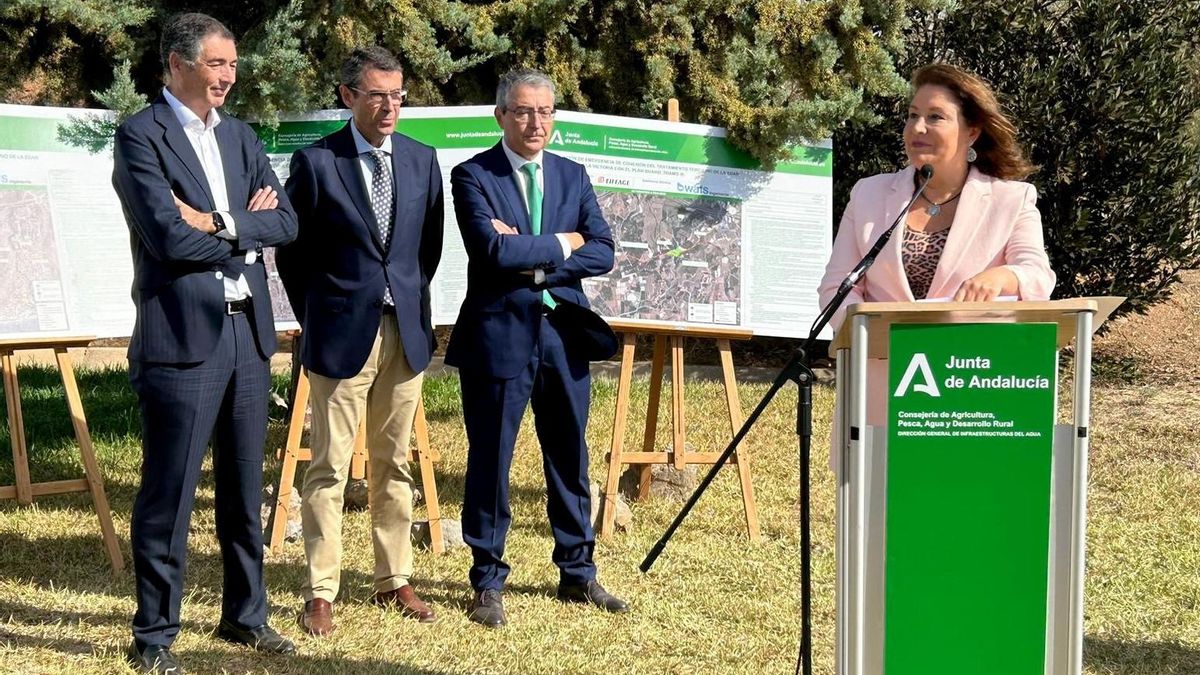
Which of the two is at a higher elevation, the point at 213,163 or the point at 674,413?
the point at 213,163

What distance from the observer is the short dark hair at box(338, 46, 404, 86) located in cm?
488

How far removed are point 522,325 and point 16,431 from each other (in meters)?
2.78

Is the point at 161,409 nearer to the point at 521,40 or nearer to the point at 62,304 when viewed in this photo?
the point at 62,304

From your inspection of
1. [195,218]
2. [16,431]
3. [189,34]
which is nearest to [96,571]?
[16,431]

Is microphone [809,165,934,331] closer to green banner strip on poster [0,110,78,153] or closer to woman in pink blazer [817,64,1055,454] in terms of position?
woman in pink blazer [817,64,1055,454]

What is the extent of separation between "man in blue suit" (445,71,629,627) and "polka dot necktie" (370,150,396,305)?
0.27m

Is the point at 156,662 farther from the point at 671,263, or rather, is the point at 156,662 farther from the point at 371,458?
the point at 671,263

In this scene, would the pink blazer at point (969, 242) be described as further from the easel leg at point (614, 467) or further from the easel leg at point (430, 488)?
the easel leg at point (430, 488)

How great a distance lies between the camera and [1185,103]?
952 cm

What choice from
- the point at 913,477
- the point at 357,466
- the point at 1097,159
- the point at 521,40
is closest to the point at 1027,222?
the point at 913,477

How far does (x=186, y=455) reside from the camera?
4430 millimetres

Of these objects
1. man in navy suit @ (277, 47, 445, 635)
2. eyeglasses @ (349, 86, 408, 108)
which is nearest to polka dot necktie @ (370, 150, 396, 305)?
man in navy suit @ (277, 47, 445, 635)

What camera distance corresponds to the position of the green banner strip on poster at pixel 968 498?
3.05 metres

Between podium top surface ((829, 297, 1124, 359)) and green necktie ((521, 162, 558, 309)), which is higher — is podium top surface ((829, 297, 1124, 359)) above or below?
below
